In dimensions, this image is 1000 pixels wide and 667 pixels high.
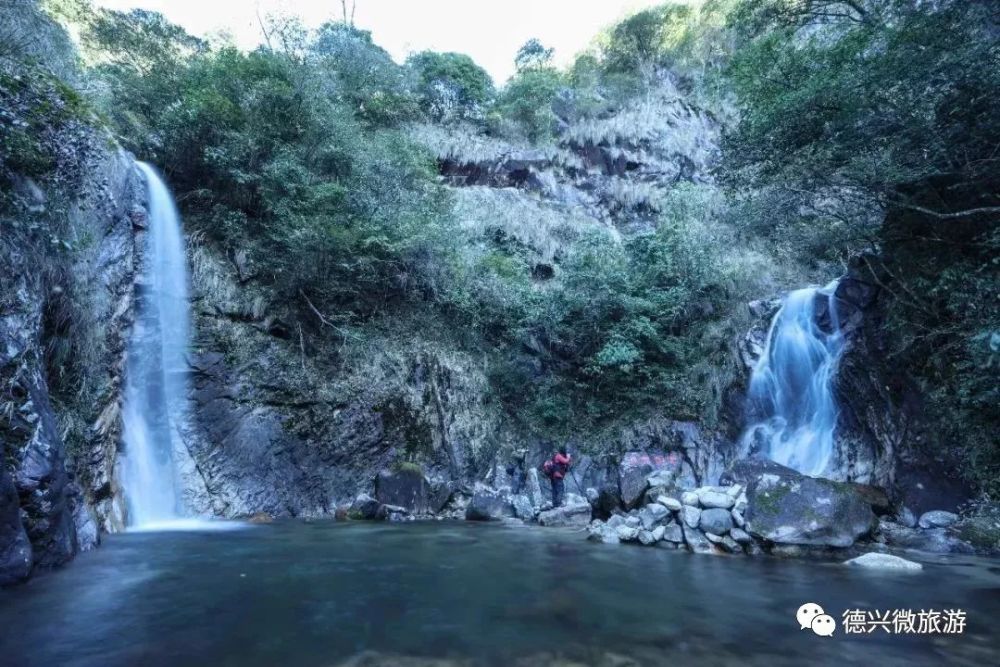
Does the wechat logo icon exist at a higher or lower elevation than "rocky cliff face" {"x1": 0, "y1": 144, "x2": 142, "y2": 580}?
lower

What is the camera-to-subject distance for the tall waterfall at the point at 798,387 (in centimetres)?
1022

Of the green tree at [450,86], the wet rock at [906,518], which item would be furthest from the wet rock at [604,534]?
the green tree at [450,86]

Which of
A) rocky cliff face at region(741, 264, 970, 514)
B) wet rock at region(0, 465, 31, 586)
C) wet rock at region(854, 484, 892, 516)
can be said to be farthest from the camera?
wet rock at region(854, 484, 892, 516)

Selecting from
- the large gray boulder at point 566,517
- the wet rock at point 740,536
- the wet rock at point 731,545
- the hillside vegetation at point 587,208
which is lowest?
the large gray boulder at point 566,517

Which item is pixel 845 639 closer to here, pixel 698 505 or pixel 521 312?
pixel 698 505

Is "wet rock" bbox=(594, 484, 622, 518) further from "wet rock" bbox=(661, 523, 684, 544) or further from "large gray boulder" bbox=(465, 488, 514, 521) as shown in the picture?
"large gray boulder" bbox=(465, 488, 514, 521)

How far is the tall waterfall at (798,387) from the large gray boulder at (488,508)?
559cm

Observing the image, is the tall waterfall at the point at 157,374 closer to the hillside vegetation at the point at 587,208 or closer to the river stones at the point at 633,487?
the hillside vegetation at the point at 587,208

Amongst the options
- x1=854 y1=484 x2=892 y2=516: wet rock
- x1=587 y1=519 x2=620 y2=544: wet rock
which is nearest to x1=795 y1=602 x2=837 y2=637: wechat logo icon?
x1=587 y1=519 x2=620 y2=544: wet rock

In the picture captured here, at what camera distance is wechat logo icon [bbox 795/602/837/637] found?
11.9 ft

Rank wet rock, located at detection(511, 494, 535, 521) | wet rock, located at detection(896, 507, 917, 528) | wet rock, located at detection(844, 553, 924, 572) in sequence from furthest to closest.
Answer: wet rock, located at detection(511, 494, 535, 521)
wet rock, located at detection(896, 507, 917, 528)
wet rock, located at detection(844, 553, 924, 572)

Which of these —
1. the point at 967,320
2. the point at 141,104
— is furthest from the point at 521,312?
the point at 141,104

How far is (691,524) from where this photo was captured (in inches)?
277

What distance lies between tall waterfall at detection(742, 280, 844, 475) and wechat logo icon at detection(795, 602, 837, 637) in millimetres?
6752
